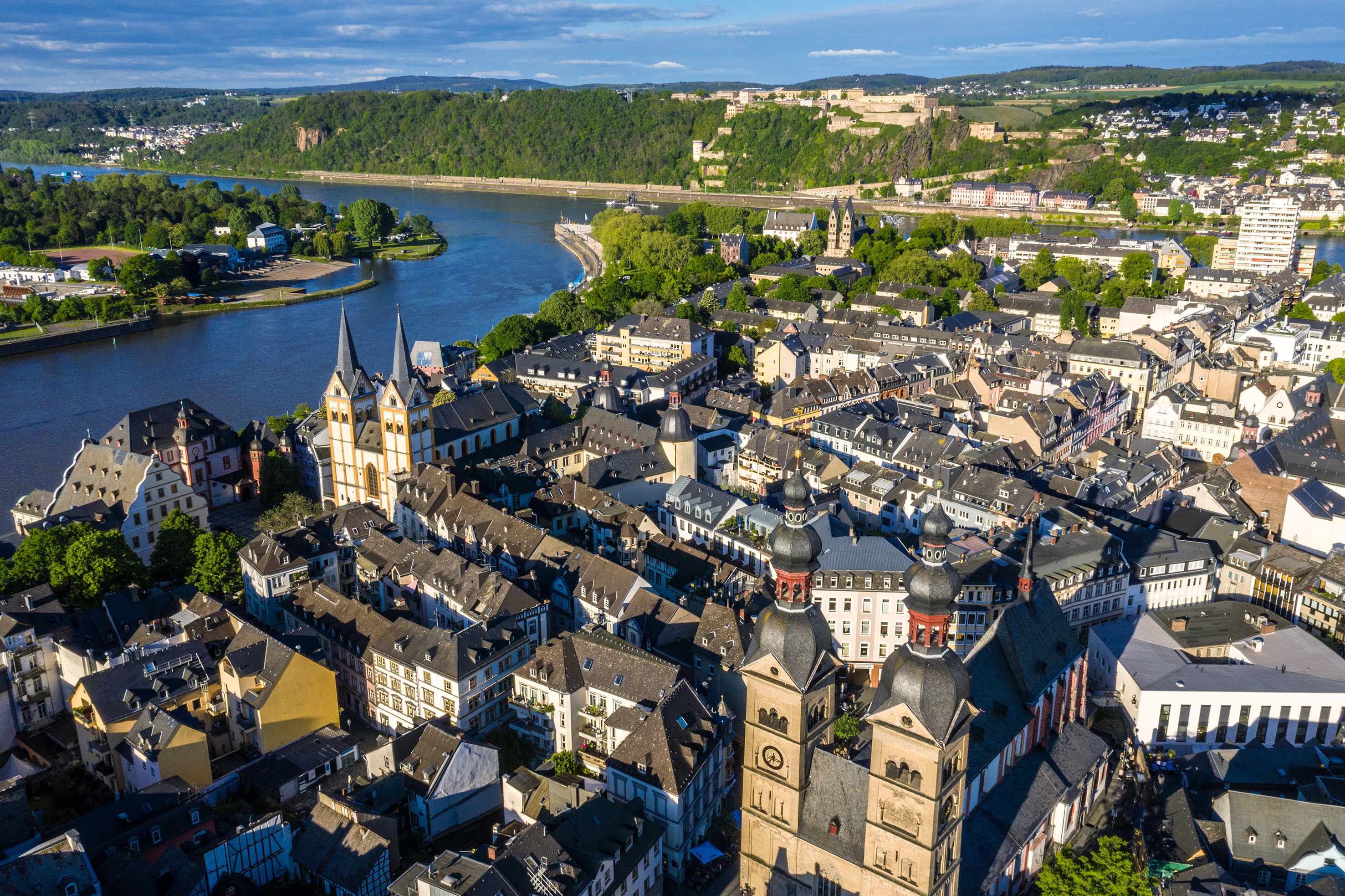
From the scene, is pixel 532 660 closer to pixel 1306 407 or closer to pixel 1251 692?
pixel 1251 692

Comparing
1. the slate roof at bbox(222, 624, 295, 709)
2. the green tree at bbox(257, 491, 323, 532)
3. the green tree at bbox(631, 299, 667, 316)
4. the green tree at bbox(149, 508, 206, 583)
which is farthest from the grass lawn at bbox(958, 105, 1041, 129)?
the slate roof at bbox(222, 624, 295, 709)

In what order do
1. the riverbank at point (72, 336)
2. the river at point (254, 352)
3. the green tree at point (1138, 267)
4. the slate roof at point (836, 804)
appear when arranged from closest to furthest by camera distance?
the slate roof at point (836, 804), the river at point (254, 352), the riverbank at point (72, 336), the green tree at point (1138, 267)

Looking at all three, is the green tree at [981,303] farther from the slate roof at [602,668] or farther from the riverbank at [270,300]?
the slate roof at [602,668]

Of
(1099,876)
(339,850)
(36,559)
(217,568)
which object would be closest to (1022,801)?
(1099,876)

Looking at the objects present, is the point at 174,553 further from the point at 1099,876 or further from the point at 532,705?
the point at 1099,876

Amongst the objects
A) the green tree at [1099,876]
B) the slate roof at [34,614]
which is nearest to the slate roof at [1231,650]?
the green tree at [1099,876]
